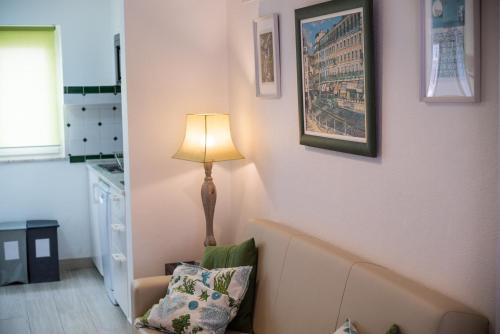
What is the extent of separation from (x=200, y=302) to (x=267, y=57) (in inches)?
50.4

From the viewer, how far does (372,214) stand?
293 cm

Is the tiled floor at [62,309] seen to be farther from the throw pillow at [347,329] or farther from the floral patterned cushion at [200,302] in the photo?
the throw pillow at [347,329]

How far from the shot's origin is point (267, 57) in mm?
3795

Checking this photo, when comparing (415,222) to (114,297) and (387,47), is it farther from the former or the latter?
(114,297)

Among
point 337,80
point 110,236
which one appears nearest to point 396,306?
point 337,80

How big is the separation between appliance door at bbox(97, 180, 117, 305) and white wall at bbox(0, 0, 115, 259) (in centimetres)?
68

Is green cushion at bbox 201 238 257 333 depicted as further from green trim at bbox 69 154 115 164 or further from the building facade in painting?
green trim at bbox 69 154 115 164

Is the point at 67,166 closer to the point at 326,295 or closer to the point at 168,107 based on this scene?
the point at 168,107

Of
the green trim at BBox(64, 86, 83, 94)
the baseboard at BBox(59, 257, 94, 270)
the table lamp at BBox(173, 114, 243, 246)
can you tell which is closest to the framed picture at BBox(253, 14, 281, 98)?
the table lamp at BBox(173, 114, 243, 246)

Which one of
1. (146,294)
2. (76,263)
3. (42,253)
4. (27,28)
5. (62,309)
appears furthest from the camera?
(76,263)

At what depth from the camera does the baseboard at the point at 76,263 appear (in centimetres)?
625

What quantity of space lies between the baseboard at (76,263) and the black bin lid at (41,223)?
16.9 inches

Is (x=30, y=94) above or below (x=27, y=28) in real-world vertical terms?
below

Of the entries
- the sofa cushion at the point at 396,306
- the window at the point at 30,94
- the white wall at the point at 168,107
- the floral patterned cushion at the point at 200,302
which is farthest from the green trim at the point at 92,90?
the sofa cushion at the point at 396,306
